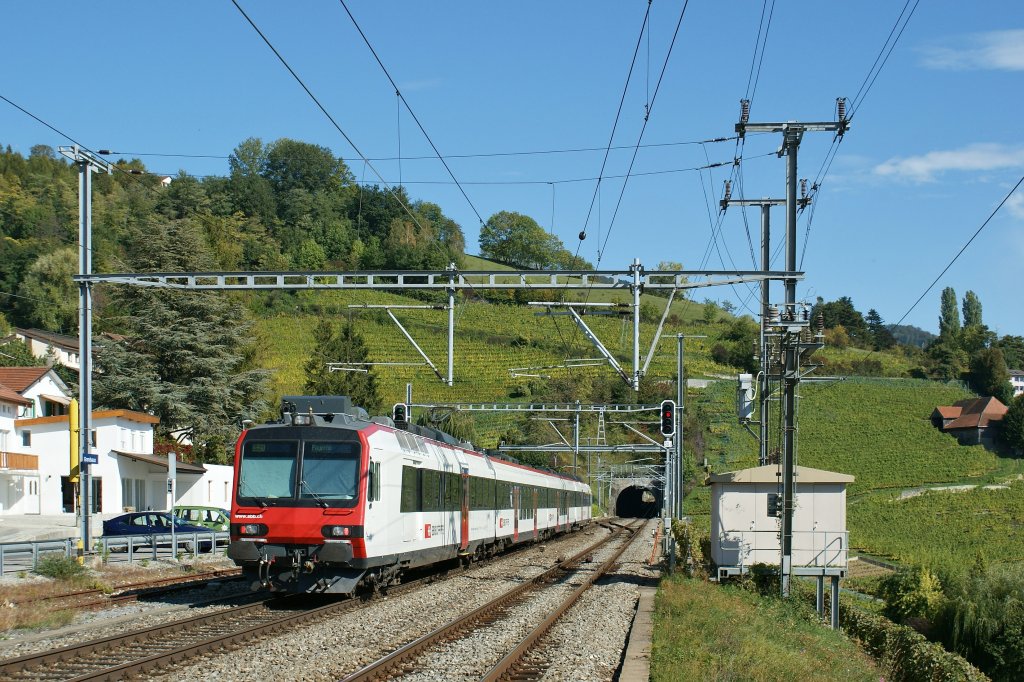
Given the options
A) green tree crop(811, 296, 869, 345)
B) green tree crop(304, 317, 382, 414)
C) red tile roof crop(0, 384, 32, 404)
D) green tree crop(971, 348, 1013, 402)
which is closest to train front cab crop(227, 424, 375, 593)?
red tile roof crop(0, 384, 32, 404)

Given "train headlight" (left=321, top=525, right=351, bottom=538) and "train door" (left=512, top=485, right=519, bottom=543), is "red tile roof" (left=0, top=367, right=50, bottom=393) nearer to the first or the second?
"train door" (left=512, top=485, right=519, bottom=543)

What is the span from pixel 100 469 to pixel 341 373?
18667 millimetres

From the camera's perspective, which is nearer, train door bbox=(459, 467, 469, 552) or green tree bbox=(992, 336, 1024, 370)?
train door bbox=(459, 467, 469, 552)

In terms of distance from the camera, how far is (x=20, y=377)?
53.2 metres

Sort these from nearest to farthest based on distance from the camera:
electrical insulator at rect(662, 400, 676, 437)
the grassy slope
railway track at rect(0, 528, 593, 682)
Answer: railway track at rect(0, 528, 593, 682) → electrical insulator at rect(662, 400, 676, 437) → the grassy slope

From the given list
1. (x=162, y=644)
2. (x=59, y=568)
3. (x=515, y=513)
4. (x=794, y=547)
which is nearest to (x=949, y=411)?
(x=515, y=513)

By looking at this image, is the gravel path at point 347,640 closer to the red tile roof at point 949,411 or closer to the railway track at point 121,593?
the railway track at point 121,593

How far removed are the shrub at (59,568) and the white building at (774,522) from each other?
1320cm

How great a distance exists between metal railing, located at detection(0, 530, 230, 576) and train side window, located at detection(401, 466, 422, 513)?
732 cm

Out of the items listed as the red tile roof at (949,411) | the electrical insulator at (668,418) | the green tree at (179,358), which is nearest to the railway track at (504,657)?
the electrical insulator at (668,418)

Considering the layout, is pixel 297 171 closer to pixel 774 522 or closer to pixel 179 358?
pixel 179 358

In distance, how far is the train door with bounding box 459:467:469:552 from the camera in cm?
2452

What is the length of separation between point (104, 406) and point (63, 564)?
125ft

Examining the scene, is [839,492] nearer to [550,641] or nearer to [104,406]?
[550,641]
